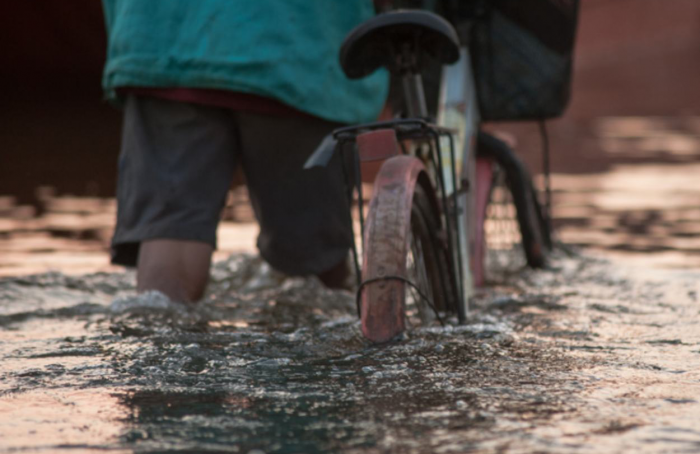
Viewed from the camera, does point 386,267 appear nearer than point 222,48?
Yes

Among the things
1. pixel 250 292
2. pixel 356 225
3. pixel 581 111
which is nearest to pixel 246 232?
pixel 356 225

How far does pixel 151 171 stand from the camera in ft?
11.5

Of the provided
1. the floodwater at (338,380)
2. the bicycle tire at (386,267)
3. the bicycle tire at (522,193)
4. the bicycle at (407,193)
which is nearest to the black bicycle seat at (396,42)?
the bicycle at (407,193)

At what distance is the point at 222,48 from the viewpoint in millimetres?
3410

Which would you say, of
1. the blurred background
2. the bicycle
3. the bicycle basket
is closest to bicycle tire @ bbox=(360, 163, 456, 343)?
the bicycle

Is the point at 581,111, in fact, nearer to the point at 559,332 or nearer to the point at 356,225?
the point at 356,225

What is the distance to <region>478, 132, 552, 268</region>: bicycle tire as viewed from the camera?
4602mm

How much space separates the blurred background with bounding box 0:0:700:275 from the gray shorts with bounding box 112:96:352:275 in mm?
1550

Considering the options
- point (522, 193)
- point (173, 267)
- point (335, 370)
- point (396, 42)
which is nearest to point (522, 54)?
point (522, 193)

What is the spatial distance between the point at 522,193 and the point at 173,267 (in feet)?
5.80

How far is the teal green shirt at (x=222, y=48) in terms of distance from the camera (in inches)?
134

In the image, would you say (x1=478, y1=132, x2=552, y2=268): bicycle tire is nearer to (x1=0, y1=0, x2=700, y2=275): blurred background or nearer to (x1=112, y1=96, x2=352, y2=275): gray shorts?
(x1=0, y1=0, x2=700, y2=275): blurred background

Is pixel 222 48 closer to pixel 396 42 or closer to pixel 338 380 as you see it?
pixel 396 42

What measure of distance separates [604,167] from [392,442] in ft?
28.7
